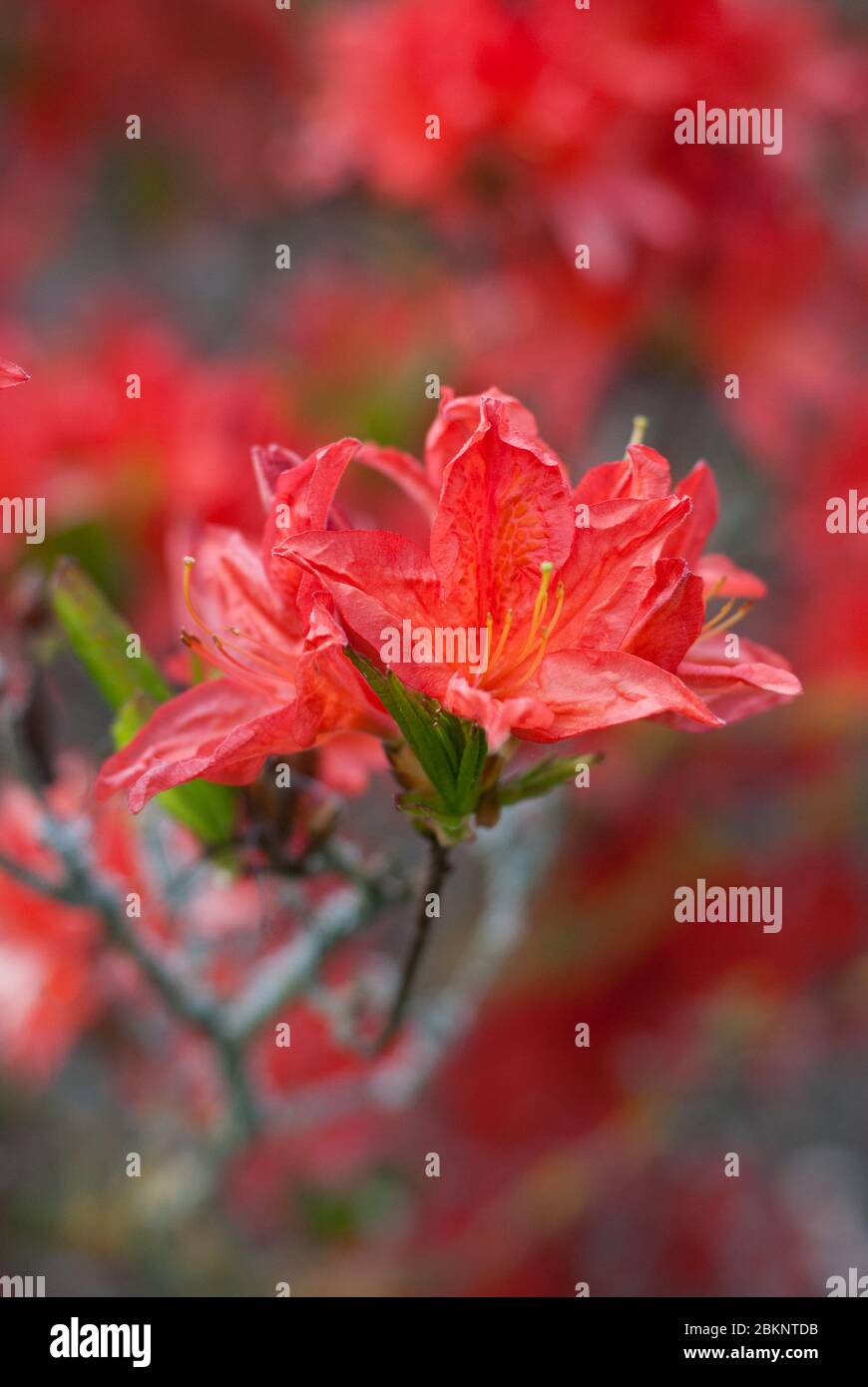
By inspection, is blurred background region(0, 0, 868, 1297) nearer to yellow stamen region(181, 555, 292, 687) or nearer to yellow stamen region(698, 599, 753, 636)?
yellow stamen region(181, 555, 292, 687)

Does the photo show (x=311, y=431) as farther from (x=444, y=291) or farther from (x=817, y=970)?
(x=817, y=970)

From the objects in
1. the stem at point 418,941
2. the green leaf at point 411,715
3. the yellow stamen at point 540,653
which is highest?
the yellow stamen at point 540,653

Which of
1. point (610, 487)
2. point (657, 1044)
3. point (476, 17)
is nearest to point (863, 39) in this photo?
point (476, 17)

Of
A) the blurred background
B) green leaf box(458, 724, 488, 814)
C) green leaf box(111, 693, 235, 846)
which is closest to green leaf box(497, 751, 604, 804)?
green leaf box(458, 724, 488, 814)

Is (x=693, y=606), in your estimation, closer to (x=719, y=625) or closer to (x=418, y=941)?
(x=719, y=625)

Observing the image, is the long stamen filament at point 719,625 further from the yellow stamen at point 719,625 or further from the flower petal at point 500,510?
the flower petal at point 500,510

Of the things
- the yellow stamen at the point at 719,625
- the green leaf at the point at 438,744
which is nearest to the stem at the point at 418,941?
the green leaf at the point at 438,744
